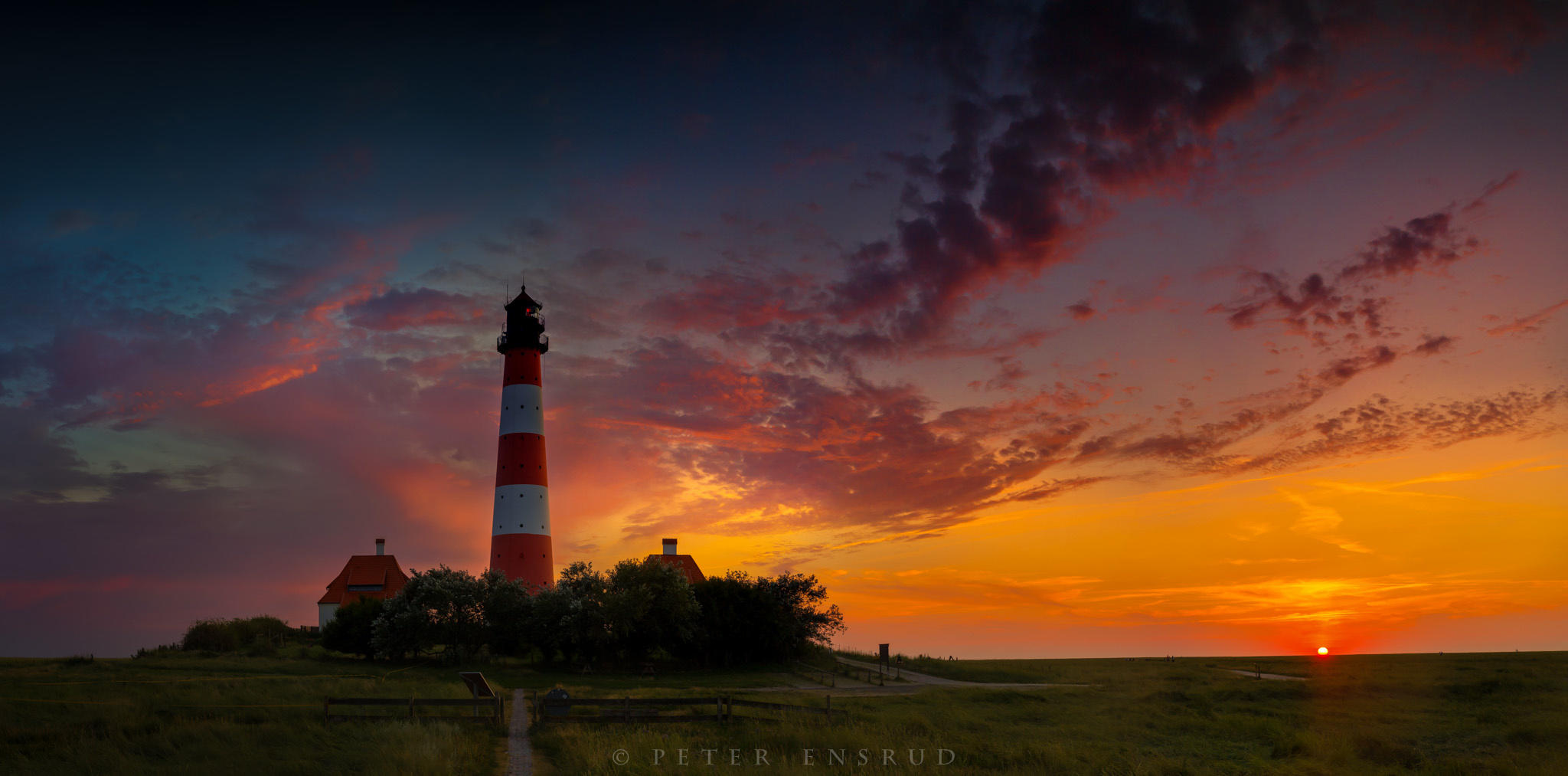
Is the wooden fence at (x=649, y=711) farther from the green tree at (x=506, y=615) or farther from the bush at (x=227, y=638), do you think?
the bush at (x=227, y=638)

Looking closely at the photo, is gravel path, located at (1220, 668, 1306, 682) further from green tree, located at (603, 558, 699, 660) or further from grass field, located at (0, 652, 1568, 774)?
green tree, located at (603, 558, 699, 660)

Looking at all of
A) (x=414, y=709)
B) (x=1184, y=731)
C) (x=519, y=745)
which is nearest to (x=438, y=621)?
(x=414, y=709)

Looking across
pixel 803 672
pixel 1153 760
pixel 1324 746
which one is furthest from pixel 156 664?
pixel 1324 746

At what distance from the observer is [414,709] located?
31375 mm

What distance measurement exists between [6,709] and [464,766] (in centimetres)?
1911

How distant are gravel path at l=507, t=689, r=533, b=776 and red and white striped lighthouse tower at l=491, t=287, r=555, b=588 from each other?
89.7ft

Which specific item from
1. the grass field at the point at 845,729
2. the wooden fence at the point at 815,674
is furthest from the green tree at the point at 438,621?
the wooden fence at the point at 815,674

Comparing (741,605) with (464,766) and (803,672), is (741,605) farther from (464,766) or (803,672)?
(464,766)

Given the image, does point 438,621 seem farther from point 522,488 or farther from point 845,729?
point 845,729

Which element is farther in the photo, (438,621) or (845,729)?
(438,621)

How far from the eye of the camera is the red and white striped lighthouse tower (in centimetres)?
6369

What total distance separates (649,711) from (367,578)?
67.0 m

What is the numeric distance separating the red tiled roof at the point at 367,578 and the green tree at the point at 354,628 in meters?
20.7

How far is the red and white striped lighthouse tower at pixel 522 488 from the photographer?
6369 cm
